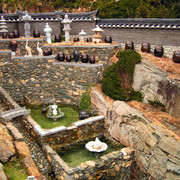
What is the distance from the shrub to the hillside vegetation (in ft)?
26.9

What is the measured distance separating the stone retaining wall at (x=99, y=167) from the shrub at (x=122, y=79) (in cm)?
292

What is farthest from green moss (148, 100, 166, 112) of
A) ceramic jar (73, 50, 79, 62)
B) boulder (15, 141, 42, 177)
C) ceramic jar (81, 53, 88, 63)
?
boulder (15, 141, 42, 177)

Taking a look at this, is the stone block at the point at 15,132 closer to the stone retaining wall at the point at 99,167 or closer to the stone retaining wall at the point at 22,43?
the stone retaining wall at the point at 99,167

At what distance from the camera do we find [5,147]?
7.55 m

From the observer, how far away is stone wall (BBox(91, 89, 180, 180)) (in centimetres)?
780

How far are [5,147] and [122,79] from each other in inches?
271

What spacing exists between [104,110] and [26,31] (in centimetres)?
980

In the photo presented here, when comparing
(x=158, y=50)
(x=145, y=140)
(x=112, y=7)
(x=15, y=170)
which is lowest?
(x=15, y=170)

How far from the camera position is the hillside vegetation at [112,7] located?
18047 millimetres

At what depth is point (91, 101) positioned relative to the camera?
11992mm

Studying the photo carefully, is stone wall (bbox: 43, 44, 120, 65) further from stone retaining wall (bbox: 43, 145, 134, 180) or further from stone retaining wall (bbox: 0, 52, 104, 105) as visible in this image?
stone retaining wall (bbox: 43, 145, 134, 180)

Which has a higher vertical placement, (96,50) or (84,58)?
(96,50)

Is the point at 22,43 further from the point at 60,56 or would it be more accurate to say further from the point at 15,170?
the point at 15,170

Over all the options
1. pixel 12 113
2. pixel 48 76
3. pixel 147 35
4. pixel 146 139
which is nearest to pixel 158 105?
pixel 146 139
